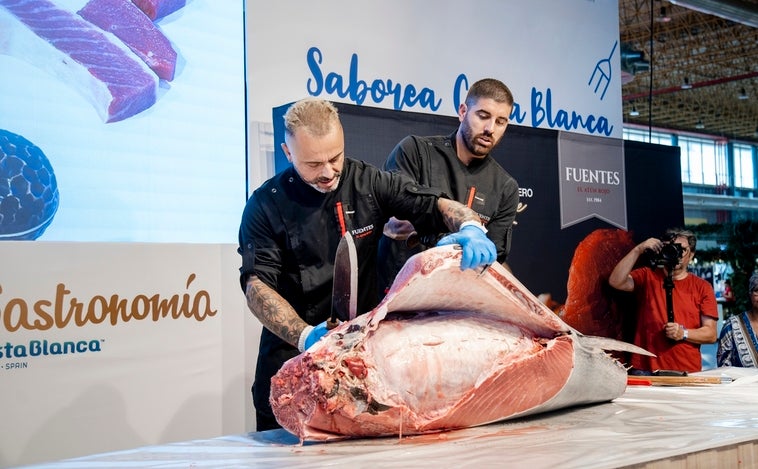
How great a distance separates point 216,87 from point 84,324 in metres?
1.52

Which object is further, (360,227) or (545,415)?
(360,227)

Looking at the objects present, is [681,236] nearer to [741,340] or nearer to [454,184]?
[741,340]

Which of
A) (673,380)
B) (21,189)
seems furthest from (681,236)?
(21,189)

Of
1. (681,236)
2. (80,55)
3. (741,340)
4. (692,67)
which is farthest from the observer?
(692,67)

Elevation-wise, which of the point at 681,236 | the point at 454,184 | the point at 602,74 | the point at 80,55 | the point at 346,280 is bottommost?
the point at 346,280

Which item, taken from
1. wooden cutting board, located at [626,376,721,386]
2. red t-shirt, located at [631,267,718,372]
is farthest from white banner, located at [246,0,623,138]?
wooden cutting board, located at [626,376,721,386]

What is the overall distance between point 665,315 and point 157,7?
3232 millimetres

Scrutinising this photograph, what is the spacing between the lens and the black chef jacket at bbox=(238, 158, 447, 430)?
2406mm

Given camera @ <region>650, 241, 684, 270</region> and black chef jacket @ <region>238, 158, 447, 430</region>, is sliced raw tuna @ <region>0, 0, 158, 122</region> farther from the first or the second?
camera @ <region>650, 241, 684, 270</region>

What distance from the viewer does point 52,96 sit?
3.33 metres

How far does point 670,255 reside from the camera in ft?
14.4

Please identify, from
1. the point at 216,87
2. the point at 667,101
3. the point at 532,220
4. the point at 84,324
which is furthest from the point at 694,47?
the point at 84,324

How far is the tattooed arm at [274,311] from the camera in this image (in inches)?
83.3

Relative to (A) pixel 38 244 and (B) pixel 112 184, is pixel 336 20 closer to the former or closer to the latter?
→ (B) pixel 112 184
